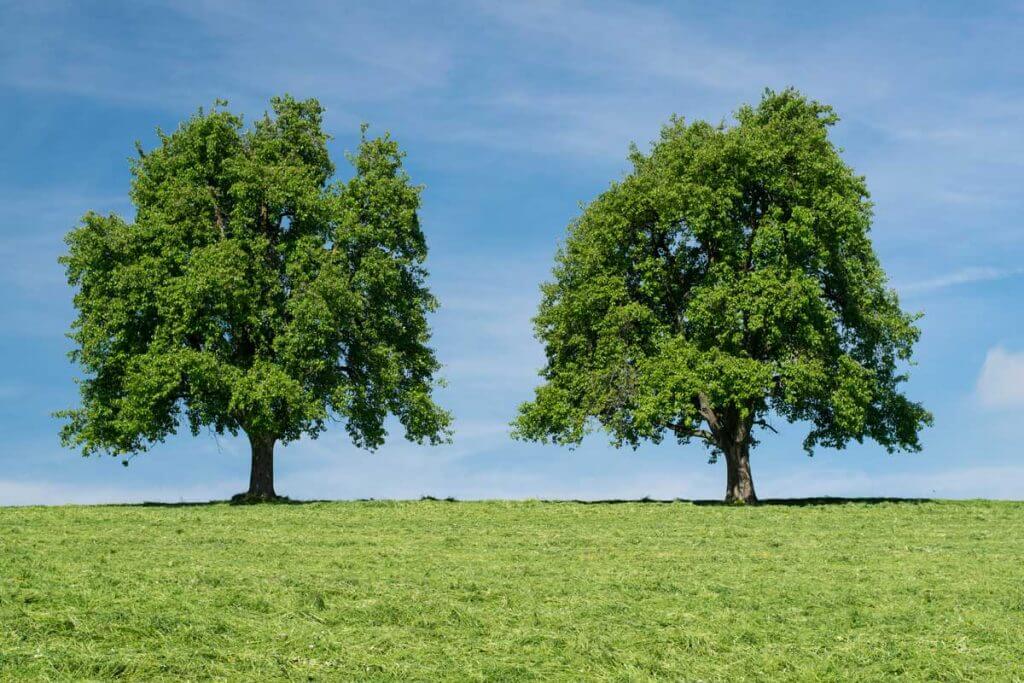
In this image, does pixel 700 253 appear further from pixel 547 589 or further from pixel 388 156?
pixel 547 589

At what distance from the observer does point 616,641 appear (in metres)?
13.3

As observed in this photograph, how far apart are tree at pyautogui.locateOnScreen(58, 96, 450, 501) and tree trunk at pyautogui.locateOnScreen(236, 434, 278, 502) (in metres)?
0.06

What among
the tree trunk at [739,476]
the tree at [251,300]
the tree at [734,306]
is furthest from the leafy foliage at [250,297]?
the tree trunk at [739,476]

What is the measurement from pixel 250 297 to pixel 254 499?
25.5ft

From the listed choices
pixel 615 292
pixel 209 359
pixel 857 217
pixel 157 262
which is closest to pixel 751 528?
pixel 615 292

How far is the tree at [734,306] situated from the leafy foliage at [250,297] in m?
6.51

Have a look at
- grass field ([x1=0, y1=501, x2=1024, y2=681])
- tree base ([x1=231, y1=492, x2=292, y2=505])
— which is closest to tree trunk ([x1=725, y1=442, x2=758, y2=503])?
grass field ([x1=0, y1=501, x2=1024, y2=681])

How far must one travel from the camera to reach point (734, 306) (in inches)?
1385

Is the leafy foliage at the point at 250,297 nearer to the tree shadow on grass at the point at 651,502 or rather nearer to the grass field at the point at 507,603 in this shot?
the tree shadow on grass at the point at 651,502

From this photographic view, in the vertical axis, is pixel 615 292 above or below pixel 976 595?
above

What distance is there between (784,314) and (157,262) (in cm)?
2346

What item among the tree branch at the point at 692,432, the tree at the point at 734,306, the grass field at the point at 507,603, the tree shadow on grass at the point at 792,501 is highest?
the tree at the point at 734,306

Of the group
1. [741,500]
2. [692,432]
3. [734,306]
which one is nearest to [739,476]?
[741,500]

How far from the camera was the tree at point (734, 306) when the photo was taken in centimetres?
3525
